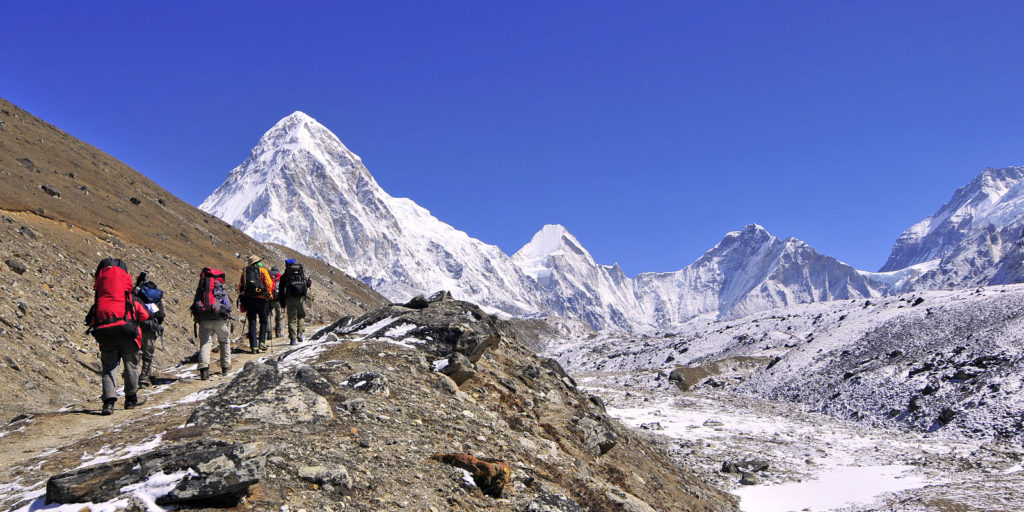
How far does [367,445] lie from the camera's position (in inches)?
306

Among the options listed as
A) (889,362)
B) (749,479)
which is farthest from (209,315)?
(889,362)

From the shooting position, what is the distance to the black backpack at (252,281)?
17094mm

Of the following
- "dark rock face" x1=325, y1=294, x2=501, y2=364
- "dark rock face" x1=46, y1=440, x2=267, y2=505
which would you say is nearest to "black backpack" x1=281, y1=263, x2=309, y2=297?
"dark rock face" x1=325, y1=294, x2=501, y2=364

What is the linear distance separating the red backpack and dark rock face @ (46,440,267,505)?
5709 mm

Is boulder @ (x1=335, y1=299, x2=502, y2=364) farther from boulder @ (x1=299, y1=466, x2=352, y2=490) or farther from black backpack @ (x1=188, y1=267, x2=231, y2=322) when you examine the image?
boulder @ (x1=299, y1=466, x2=352, y2=490)

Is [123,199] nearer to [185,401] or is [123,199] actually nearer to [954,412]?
[185,401]

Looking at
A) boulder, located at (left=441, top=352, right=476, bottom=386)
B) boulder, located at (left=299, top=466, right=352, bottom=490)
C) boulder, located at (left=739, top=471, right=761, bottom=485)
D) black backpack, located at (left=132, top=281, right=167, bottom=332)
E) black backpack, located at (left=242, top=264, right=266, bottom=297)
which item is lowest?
boulder, located at (left=739, top=471, right=761, bottom=485)

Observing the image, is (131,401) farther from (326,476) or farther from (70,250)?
(70,250)

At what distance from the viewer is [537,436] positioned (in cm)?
1144

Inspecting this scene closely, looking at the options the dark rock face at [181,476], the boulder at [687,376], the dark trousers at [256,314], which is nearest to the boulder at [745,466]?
the dark trousers at [256,314]

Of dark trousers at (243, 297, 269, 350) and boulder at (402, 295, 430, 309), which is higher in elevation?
boulder at (402, 295, 430, 309)

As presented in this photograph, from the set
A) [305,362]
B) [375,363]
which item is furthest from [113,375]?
[375,363]

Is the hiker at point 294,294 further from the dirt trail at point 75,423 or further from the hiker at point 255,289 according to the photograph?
the dirt trail at point 75,423

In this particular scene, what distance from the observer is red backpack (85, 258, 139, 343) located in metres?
10.7
